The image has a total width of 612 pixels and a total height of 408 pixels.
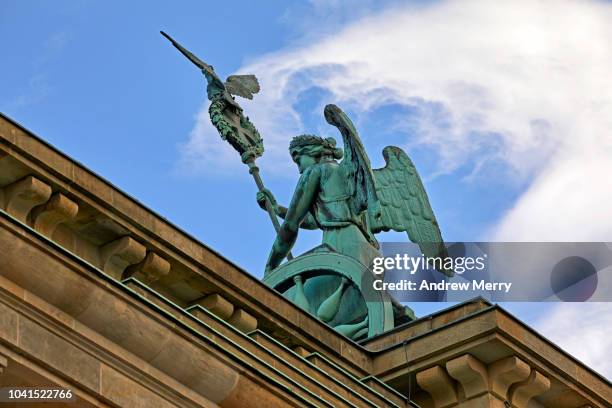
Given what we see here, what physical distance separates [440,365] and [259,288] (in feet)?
8.59

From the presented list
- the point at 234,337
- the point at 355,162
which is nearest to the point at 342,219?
the point at 355,162

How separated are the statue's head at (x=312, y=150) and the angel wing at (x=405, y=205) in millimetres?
Answer: 920

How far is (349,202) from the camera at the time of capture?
39781 mm

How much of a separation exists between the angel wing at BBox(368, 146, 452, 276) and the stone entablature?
17.5ft

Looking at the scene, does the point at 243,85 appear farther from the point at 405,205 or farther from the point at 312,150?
the point at 405,205

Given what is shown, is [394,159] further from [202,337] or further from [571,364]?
[202,337]

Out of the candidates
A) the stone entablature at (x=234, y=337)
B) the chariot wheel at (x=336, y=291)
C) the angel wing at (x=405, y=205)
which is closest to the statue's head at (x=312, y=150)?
the angel wing at (x=405, y=205)

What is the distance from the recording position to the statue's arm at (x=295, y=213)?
40.0m

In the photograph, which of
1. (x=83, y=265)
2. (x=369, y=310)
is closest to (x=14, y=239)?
(x=83, y=265)

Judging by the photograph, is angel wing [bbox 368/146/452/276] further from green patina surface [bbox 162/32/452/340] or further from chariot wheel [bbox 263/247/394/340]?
chariot wheel [bbox 263/247/394/340]

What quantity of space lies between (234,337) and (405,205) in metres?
11.6

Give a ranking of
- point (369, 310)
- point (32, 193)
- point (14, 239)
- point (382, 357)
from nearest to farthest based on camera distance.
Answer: point (14, 239), point (32, 193), point (382, 357), point (369, 310)

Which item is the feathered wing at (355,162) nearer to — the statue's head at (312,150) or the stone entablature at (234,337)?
the statue's head at (312,150)

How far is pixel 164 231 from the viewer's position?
1307 inches
